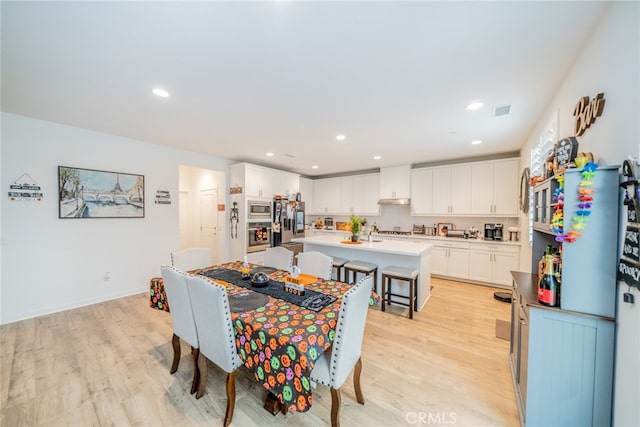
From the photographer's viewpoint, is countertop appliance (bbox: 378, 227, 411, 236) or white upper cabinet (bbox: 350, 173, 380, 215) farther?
white upper cabinet (bbox: 350, 173, 380, 215)

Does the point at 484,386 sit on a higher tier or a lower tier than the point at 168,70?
lower

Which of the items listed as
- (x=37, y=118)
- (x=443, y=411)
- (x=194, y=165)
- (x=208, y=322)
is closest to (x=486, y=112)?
(x=443, y=411)

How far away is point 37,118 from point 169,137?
1422 mm

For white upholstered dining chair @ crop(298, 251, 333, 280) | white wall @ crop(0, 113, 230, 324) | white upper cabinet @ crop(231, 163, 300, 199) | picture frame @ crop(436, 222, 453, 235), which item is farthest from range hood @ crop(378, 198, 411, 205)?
white wall @ crop(0, 113, 230, 324)

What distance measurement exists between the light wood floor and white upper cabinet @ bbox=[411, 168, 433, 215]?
270 cm

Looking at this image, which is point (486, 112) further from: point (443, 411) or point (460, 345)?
point (443, 411)

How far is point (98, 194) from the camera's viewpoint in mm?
3500

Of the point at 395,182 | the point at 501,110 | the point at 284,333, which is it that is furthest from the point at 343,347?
the point at 395,182

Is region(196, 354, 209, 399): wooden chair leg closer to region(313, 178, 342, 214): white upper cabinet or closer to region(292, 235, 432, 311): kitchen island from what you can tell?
region(292, 235, 432, 311): kitchen island

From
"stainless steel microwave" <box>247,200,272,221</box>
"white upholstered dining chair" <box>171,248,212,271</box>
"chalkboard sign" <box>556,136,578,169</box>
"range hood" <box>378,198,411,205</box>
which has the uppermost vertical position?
"chalkboard sign" <box>556,136,578,169</box>

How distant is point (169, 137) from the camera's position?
145 inches

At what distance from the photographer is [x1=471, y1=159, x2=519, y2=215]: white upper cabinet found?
4312 mm

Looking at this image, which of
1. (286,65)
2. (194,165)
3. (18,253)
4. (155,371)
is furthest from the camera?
(194,165)

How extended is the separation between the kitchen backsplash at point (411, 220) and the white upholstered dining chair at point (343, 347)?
14.9 feet
